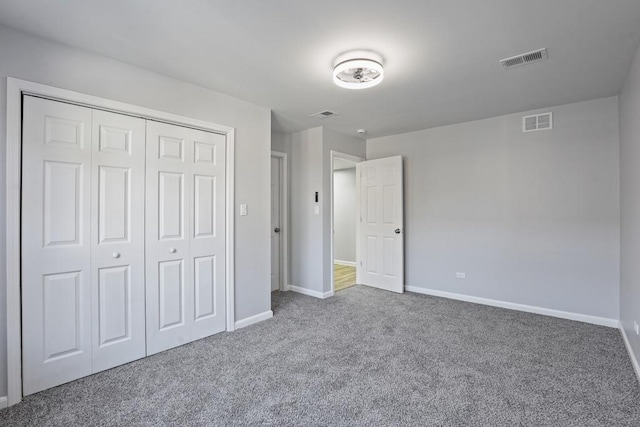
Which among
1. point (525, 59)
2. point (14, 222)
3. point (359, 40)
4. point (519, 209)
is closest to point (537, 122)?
point (519, 209)

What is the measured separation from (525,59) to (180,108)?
2.91 metres

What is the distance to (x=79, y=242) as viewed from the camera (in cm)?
231

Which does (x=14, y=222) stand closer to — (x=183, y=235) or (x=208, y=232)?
(x=183, y=235)

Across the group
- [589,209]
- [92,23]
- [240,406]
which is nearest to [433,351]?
[240,406]

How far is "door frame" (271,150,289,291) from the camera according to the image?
15.7 ft

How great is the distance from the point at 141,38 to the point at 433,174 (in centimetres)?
375

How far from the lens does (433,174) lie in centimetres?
450

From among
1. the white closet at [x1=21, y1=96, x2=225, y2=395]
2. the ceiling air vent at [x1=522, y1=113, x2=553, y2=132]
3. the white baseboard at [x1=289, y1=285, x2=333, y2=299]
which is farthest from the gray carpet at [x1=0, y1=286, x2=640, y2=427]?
the ceiling air vent at [x1=522, y1=113, x2=553, y2=132]

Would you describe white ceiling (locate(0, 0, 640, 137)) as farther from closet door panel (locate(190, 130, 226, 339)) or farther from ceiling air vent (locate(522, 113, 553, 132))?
closet door panel (locate(190, 130, 226, 339))

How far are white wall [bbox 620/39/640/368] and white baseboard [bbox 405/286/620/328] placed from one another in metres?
0.24

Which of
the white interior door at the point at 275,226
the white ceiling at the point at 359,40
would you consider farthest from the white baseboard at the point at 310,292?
the white ceiling at the point at 359,40

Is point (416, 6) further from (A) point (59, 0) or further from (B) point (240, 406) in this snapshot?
(B) point (240, 406)

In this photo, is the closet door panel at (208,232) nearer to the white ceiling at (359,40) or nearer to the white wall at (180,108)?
the white wall at (180,108)

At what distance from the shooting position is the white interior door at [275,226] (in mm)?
4770
